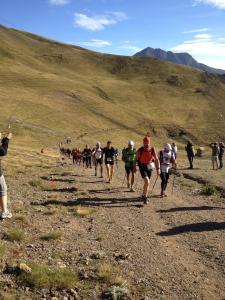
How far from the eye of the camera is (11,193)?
56.7 ft

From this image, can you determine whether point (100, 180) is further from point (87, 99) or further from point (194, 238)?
point (87, 99)

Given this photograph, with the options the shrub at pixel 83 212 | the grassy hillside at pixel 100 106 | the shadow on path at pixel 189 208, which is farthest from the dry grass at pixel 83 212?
the grassy hillside at pixel 100 106

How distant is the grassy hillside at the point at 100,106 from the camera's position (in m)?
98.8

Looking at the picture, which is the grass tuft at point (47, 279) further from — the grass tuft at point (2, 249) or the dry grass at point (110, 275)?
the grass tuft at point (2, 249)

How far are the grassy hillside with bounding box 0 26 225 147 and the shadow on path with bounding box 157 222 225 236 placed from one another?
60.7m

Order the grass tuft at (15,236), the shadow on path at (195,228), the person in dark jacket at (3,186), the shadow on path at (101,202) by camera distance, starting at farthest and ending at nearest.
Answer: the shadow on path at (101,202) < the shadow on path at (195,228) < the person in dark jacket at (3,186) < the grass tuft at (15,236)

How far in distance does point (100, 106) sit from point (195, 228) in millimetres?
117943

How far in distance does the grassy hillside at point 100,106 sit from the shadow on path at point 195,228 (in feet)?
199

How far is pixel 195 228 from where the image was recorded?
13.2 meters

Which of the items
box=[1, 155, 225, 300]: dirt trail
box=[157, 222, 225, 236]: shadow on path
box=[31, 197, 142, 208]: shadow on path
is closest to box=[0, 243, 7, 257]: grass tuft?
box=[1, 155, 225, 300]: dirt trail

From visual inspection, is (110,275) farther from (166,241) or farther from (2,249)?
(166,241)

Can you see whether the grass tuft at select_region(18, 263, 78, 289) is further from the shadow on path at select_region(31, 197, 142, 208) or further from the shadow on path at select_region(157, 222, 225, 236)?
the shadow on path at select_region(31, 197, 142, 208)

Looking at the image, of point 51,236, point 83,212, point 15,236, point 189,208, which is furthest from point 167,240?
point 189,208

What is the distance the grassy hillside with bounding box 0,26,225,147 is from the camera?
324 feet
